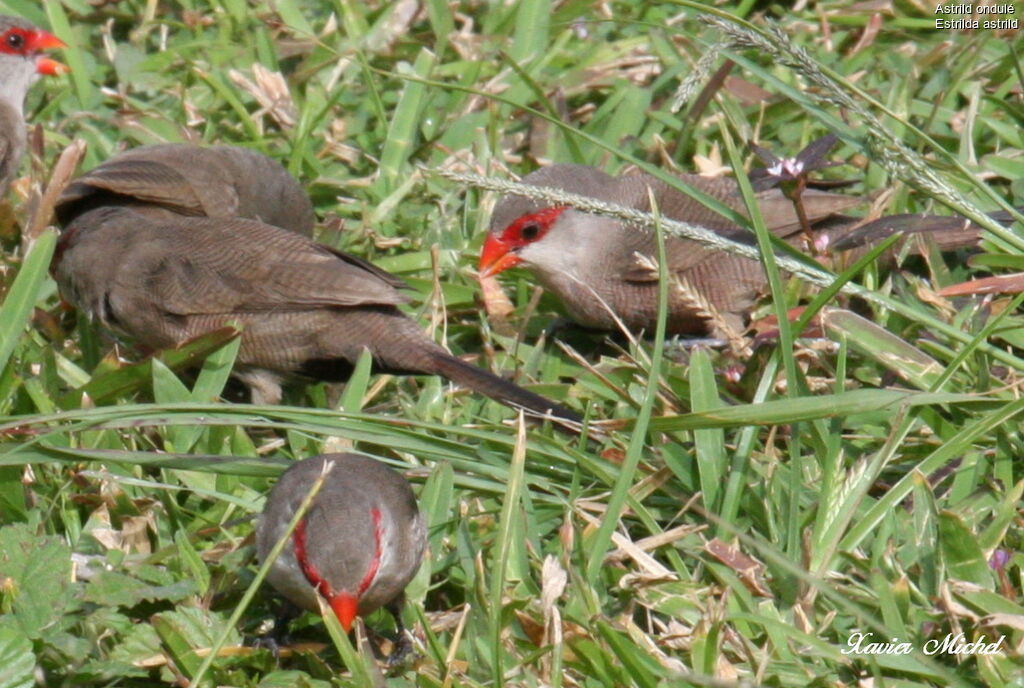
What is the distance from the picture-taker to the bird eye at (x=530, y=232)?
590 cm

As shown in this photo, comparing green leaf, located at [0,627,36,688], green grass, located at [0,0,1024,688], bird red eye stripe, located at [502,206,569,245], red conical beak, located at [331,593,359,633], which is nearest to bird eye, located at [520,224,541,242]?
bird red eye stripe, located at [502,206,569,245]

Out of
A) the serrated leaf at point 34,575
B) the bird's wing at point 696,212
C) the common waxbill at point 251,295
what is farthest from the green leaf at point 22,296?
the bird's wing at point 696,212

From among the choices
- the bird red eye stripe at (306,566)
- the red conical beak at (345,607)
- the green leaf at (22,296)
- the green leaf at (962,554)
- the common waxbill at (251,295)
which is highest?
the green leaf at (962,554)

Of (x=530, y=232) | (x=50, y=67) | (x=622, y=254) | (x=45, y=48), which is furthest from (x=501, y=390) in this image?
(x=45, y=48)

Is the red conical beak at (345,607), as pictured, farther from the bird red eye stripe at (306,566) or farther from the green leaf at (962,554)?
the green leaf at (962,554)

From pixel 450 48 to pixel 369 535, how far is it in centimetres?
385

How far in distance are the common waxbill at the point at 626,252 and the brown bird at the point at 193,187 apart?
33.1 inches

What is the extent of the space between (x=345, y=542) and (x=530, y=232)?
227 centimetres

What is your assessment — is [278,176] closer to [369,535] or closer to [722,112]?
[722,112]

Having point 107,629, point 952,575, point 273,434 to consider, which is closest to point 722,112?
point 273,434

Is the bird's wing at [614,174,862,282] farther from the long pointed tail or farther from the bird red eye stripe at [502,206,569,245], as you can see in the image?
the long pointed tail

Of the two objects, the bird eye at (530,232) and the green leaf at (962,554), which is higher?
the green leaf at (962,554)

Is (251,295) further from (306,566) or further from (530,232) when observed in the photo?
(306,566)

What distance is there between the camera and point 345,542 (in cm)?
395
